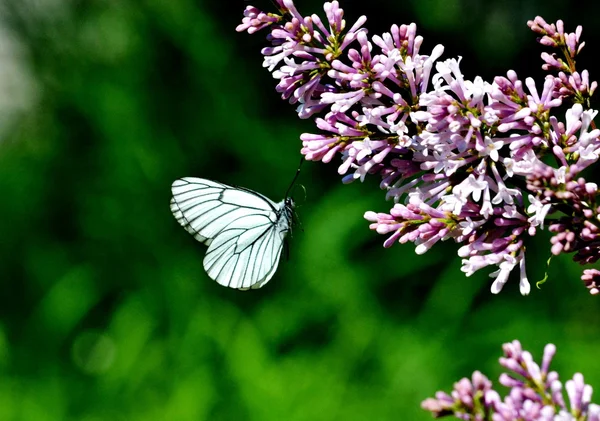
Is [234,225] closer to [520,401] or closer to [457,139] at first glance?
[457,139]

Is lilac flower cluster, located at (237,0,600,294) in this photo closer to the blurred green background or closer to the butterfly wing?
the butterfly wing

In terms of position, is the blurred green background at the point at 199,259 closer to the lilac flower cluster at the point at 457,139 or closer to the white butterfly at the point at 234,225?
the white butterfly at the point at 234,225

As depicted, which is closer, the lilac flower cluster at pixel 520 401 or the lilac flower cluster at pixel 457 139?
the lilac flower cluster at pixel 520 401

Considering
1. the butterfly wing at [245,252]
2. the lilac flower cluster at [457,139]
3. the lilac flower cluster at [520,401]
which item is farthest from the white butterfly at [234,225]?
the lilac flower cluster at [520,401]

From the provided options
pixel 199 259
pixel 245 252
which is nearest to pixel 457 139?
pixel 245 252

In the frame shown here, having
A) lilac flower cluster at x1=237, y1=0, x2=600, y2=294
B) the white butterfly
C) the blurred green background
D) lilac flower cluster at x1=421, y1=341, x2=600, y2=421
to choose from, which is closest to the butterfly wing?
the white butterfly

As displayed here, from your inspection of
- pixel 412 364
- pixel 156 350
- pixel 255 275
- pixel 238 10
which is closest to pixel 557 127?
pixel 255 275
